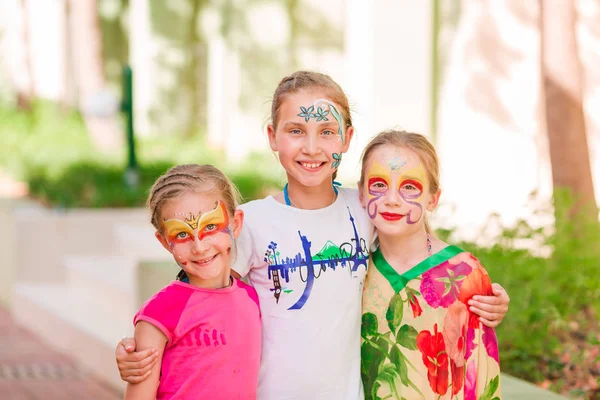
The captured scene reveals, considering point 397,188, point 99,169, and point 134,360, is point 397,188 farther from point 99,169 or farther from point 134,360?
point 99,169

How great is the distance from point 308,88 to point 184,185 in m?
0.59

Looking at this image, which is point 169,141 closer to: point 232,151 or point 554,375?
point 232,151

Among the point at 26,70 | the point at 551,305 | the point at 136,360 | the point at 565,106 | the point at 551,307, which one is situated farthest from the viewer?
the point at 26,70

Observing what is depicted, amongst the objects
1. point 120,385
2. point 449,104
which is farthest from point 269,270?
point 449,104

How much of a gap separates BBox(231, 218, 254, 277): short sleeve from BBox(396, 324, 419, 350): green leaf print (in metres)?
0.58

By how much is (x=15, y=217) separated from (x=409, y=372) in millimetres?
6593

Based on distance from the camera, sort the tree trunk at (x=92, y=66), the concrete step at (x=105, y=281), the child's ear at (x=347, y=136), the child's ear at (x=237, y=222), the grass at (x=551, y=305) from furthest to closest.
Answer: the tree trunk at (x=92, y=66) < the concrete step at (x=105, y=281) < the grass at (x=551, y=305) < the child's ear at (x=347, y=136) < the child's ear at (x=237, y=222)

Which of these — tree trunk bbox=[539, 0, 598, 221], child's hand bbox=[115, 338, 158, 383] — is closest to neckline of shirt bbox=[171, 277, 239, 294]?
child's hand bbox=[115, 338, 158, 383]

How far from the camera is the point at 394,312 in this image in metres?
3.22

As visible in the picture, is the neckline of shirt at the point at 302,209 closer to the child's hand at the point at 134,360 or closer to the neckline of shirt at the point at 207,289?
the neckline of shirt at the point at 207,289

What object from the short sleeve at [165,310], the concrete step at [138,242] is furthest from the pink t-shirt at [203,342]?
the concrete step at [138,242]

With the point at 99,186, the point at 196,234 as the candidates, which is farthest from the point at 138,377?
the point at 99,186

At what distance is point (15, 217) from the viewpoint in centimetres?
894

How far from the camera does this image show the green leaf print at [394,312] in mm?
3213
